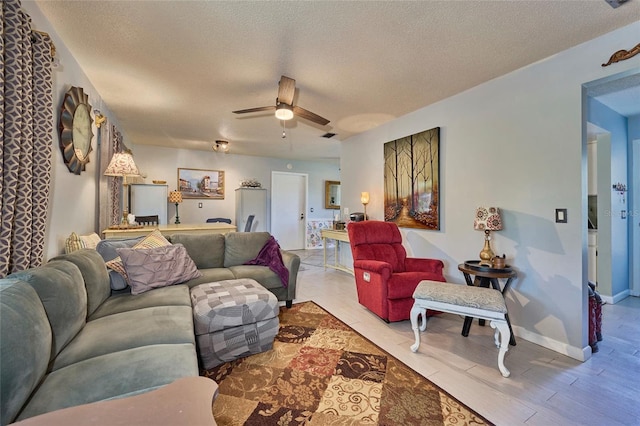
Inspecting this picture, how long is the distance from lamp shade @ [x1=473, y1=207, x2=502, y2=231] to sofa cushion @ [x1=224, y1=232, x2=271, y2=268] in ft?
7.89

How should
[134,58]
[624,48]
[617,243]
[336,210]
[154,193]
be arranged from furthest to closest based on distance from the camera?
[336,210] < [154,193] < [617,243] < [134,58] < [624,48]

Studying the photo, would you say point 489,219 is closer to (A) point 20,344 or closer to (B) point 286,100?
(B) point 286,100

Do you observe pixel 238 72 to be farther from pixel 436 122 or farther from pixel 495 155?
pixel 495 155

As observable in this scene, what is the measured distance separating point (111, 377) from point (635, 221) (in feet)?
18.3

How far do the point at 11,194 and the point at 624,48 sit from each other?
3.99 metres

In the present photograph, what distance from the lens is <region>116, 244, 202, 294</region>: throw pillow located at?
2230 mm

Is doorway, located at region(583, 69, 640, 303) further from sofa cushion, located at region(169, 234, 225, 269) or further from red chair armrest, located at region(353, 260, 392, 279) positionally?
sofa cushion, located at region(169, 234, 225, 269)

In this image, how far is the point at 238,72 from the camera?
256cm

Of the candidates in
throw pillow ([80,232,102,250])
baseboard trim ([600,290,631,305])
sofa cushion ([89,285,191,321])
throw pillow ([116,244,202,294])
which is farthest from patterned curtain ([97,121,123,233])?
baseboard trim ([600,290,631,305])

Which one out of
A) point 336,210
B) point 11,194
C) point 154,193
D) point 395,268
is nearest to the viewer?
point 11,194

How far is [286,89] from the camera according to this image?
2.56m

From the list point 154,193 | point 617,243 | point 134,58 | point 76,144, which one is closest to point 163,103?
point 134,58

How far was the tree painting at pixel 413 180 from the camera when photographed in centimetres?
328

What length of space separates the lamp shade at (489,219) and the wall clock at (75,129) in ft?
12.2
